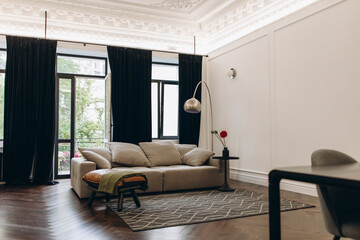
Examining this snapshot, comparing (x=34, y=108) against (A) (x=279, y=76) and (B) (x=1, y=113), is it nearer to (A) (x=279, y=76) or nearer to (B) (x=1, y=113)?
(B) (x=1, y=113)

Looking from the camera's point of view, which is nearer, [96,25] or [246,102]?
[246,102]

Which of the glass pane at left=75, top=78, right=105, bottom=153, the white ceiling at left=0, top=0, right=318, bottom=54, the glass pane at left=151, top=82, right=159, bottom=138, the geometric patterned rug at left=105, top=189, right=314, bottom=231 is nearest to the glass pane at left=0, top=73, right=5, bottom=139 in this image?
the white ceiling at left=0, top=0, right=318, bottom=54

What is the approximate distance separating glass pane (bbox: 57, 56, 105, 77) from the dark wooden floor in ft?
10.7

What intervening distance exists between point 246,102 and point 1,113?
467 centimetres

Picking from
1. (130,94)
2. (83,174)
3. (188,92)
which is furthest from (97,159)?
(188,92)

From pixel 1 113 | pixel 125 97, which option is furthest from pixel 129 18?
pixel 1 113

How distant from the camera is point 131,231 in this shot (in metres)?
2.88

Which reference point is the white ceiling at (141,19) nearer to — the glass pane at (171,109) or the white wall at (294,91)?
the white wall at (294,91)

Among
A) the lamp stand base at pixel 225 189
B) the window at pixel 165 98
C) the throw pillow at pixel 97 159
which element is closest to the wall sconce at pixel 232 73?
the window at pixel 165 98

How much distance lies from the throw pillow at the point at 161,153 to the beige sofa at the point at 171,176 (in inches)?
6.5

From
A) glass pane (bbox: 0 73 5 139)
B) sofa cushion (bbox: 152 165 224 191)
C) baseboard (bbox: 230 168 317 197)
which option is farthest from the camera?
glass pane (bbox: 0 73 5 139)

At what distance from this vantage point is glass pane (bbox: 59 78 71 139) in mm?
6473

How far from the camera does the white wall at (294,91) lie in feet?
13.1

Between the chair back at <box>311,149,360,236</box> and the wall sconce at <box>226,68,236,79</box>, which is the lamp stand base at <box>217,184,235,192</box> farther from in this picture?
the chair back at <box>311,149,360,236</box>
